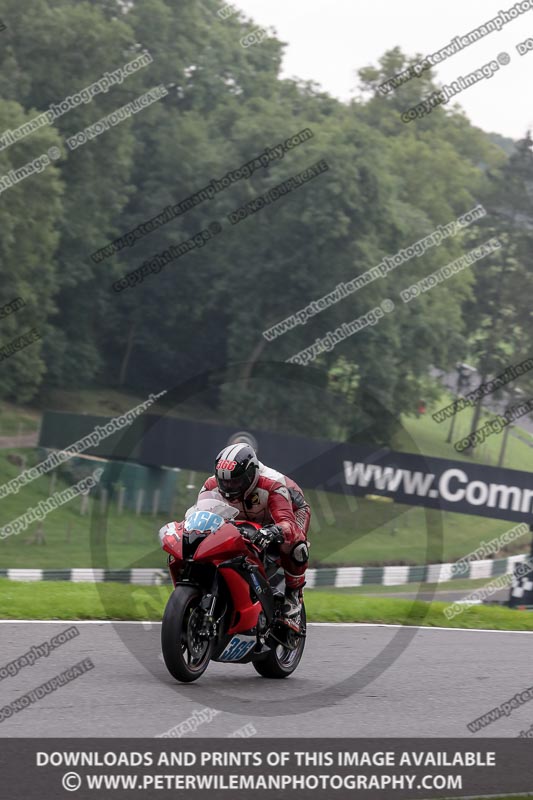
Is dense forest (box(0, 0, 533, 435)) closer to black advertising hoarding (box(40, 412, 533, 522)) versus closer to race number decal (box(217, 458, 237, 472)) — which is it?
black advertising hoarding (box(40, 412, 533, 522))

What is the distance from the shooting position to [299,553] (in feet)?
26.7

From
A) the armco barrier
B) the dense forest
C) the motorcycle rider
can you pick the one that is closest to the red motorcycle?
the motorcycle rider

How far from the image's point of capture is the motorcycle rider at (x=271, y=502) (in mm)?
7812

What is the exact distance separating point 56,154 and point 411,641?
3825cm

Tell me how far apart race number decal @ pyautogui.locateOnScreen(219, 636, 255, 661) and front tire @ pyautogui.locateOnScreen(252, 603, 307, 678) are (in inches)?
16.0

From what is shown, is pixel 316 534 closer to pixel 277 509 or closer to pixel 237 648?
pixel 277 509

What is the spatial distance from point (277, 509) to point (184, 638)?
115 cm

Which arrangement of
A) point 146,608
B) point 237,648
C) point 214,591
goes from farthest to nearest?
point 146,608, point 237,648, point 214,591

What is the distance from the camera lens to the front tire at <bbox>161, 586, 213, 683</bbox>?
7087 mm

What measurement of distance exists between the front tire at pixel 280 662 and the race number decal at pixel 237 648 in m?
0.41
